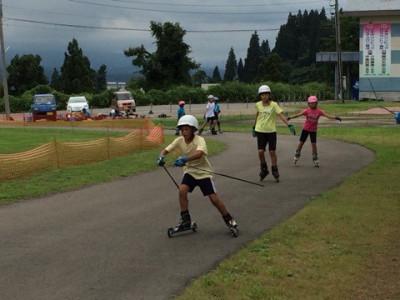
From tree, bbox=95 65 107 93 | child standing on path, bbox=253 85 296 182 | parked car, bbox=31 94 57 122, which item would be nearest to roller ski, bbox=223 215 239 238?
child standing on path, bbox=253 85 296 182

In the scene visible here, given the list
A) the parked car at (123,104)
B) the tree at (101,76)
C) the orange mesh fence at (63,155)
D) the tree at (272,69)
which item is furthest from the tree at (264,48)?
the orange mesh fence at (63,155)

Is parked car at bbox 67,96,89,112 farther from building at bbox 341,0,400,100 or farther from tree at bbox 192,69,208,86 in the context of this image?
tree at bbox 192,69,208,86

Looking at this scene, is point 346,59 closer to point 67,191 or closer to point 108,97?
point 108,97

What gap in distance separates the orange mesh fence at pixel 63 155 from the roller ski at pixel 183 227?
6.42 meters

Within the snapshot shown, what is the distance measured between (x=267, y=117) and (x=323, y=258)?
6.29m

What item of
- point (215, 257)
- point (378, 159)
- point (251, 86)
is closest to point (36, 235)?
point (215, 257)

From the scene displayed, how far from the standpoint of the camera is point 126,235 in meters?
7.96

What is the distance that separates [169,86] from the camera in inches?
3501

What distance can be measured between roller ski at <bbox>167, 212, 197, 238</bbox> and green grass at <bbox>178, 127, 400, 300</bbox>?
0.98 metres

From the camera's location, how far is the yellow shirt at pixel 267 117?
41.4ft

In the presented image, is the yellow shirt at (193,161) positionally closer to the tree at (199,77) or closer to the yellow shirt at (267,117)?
the yellow shirt at (267,117)

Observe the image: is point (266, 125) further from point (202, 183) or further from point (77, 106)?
point (77, 106)

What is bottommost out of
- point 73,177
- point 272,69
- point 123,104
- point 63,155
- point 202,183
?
point 73,177

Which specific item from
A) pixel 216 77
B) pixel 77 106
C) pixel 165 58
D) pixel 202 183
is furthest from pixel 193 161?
pixel 216 77
